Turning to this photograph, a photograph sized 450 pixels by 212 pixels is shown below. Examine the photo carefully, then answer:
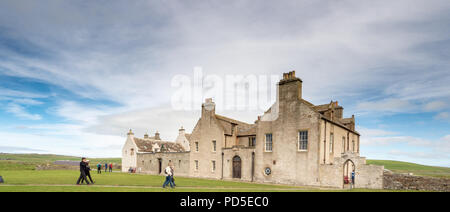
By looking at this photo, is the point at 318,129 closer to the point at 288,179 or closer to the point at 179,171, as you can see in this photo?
the point at 288,179

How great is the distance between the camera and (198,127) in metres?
40.0

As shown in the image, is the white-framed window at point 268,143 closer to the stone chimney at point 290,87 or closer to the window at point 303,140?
the window at point 303,140

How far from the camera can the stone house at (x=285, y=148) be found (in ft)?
88.5

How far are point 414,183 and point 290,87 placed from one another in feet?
47.2

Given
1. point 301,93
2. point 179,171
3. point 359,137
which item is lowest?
point 179,171

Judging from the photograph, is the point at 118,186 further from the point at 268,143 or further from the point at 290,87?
the point at 290,87

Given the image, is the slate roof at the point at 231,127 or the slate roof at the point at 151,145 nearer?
the slate roof at the point at 231,127

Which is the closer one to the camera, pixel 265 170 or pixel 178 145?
pixel 265 170

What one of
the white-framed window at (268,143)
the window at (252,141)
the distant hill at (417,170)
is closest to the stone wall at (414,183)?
the white-framed window at (268,143)

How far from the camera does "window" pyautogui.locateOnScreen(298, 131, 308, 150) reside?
2844cm

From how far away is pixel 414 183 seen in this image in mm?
24578

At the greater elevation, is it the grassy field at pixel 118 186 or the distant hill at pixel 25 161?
the grassy field at pixel 118 186
